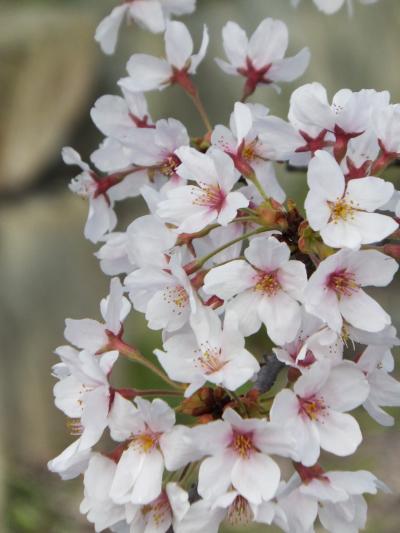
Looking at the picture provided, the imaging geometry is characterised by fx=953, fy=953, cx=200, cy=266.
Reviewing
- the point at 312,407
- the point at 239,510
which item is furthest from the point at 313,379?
the point at 239,510

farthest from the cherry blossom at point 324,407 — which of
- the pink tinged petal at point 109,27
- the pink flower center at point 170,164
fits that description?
the pink tinged petal at point 109,27

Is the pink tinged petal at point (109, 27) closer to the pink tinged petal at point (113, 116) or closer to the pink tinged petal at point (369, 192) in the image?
the pink tinged petal at point (113, 116)

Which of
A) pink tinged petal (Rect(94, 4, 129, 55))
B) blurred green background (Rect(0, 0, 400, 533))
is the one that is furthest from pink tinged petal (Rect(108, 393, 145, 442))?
blurred green background (Rect(0, 0, 400, 533))

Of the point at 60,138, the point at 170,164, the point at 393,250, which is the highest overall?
the point at 170,164

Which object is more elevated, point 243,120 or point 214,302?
point 243,120

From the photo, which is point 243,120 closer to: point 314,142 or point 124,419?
point 314,142
